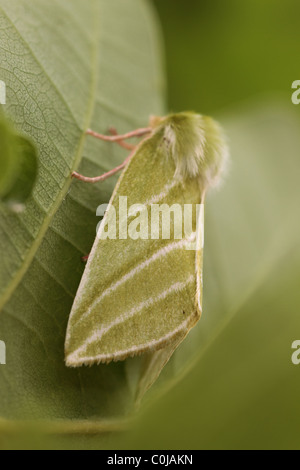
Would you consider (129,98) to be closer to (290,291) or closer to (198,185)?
(198,185)

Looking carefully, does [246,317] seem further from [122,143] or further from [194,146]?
[122,143]

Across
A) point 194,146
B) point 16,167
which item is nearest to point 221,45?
point 194,146

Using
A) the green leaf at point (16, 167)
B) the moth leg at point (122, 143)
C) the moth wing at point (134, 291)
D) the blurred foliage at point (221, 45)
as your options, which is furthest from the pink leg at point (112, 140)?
the blurred foliage at point (221, 45)

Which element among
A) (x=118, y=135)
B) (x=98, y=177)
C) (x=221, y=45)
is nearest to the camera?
(x=98, y=177)

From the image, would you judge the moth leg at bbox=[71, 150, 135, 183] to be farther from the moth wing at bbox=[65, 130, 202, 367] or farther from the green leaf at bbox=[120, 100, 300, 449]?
the green leaf at bbox=[120, 100, 300, 449]

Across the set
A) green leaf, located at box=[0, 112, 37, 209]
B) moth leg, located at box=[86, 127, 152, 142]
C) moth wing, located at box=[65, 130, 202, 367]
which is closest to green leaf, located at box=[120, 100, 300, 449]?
moth wing, located at box=[65, 130, 202, 367]

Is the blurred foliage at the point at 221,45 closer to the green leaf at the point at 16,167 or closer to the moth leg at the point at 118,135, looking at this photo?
the moth leg at the point at 118,135
